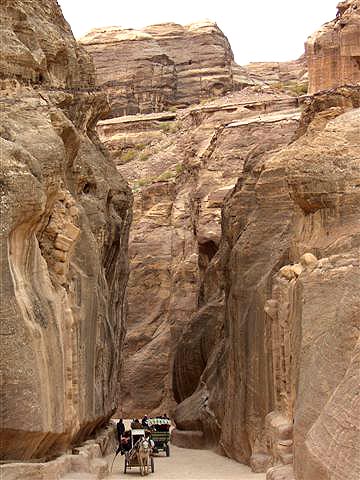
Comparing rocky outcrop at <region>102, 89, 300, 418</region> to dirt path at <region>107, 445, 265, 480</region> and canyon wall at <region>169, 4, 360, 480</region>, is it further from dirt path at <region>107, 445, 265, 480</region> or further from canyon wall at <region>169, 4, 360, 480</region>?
dirt path at <region>107, 445, 265, 480</region>

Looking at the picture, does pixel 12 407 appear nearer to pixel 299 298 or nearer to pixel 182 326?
pixel 299 298

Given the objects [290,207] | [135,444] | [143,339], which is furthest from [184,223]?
[135,444]

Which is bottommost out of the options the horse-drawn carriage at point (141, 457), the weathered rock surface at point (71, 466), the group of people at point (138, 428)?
the group of people at point (138, 428)

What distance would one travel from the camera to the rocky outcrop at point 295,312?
1608 cm

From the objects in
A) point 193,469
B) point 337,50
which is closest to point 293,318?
point 193,469

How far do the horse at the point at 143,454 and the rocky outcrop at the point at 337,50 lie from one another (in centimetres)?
3751

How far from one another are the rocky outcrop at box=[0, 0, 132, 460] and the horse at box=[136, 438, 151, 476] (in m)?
1.57

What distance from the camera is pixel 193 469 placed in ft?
100

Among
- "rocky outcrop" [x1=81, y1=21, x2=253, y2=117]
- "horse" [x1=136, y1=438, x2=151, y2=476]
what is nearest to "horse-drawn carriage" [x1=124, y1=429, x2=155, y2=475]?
"horse" [x1=136, y1=438, x2=151, y2=476]

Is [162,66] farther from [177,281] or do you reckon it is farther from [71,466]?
[71,466]

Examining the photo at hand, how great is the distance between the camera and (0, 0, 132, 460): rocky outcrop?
20.0 metres

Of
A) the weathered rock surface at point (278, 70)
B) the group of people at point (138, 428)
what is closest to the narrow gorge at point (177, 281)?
the group of people at point (138, 428)

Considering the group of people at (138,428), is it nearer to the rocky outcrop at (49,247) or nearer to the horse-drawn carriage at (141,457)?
the rocky outcrop at (49,247)

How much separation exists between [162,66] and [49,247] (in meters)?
63.5
